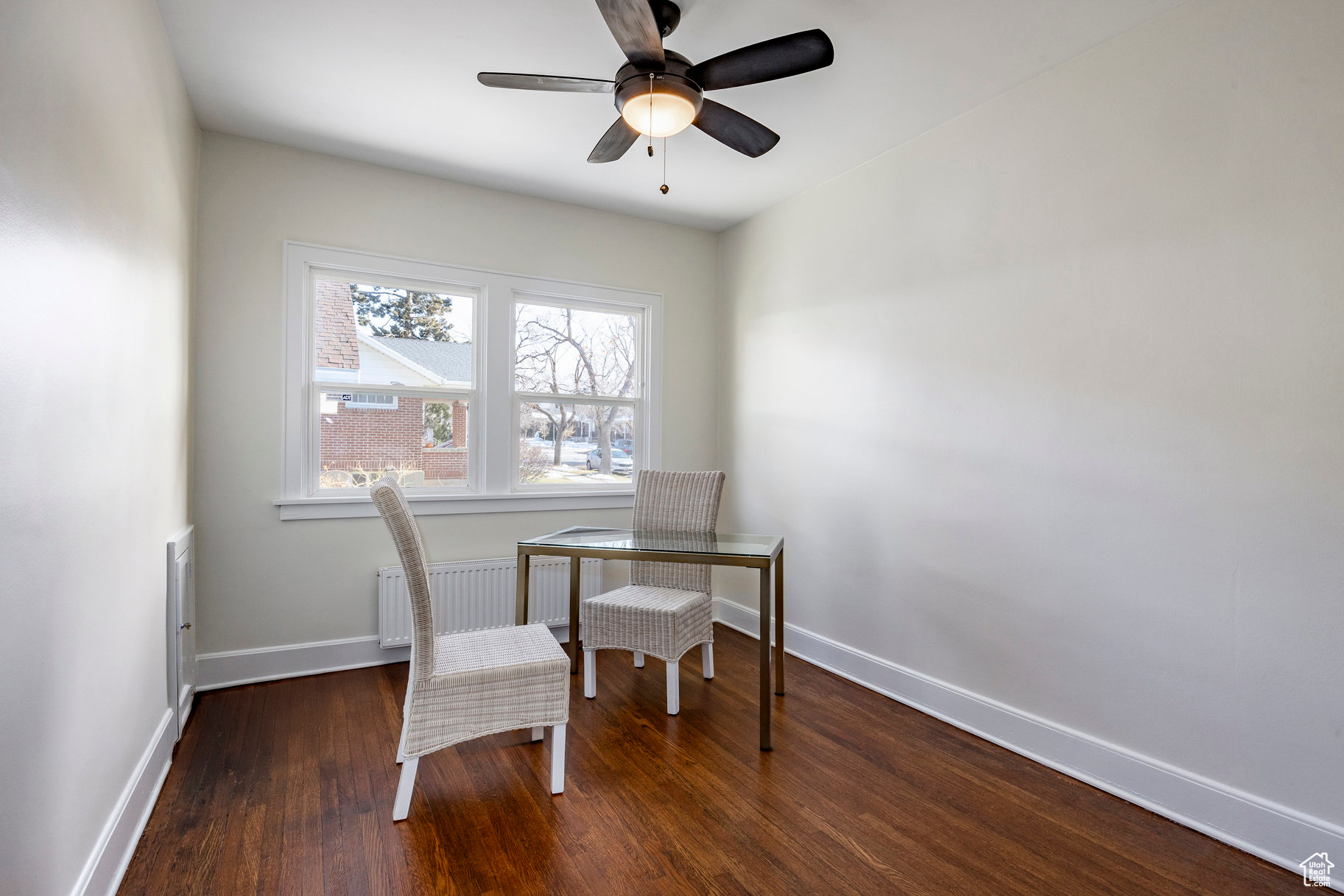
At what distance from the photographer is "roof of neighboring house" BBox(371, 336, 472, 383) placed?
363 cm

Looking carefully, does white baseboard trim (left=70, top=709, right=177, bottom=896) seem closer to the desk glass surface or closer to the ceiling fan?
the desk glass surface

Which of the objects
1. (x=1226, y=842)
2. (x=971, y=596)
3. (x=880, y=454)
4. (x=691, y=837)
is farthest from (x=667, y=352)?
(x=1226, y=842)

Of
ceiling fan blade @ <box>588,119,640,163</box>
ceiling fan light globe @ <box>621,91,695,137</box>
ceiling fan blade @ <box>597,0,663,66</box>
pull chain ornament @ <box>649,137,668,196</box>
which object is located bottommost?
ceiling fan light globe @ <box>621,91,695,137</box>

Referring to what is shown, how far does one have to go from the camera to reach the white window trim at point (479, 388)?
→ 3.34 metres

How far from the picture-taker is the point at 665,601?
3.11 meters

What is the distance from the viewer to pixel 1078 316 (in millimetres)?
2494

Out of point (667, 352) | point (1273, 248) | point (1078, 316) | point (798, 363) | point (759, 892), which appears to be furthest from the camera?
point (667, 352)

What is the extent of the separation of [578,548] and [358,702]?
1.28 metres

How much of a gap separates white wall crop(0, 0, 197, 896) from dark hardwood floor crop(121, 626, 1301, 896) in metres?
0.37

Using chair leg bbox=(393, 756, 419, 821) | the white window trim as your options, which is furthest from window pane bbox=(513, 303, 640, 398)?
chair leg bbox=(393, 756, 419, 821)

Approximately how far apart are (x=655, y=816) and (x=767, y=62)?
2.35 meters

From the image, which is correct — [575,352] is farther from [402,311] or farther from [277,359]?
[277,359]

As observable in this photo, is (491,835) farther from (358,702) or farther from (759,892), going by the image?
(358,702)

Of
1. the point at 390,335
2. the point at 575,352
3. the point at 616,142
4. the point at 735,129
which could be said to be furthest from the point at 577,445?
the point at 735,129
